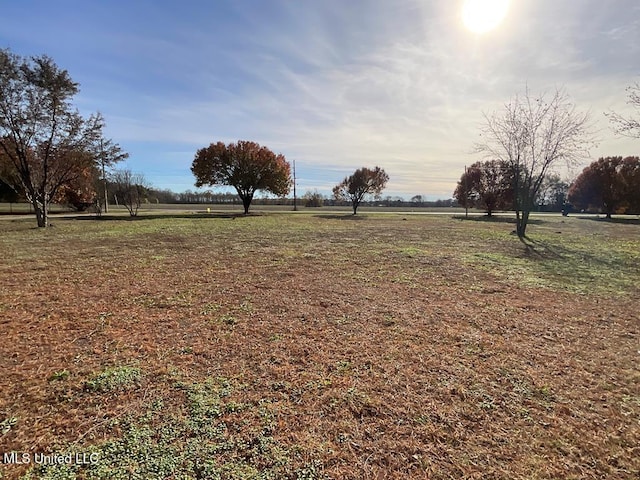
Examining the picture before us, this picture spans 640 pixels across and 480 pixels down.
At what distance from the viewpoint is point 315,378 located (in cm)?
277

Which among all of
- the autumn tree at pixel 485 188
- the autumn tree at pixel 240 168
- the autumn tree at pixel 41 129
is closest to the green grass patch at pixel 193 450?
the autumn tree at pixel 41 129

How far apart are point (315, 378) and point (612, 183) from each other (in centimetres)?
4402

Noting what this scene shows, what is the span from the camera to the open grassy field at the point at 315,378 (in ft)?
6.24

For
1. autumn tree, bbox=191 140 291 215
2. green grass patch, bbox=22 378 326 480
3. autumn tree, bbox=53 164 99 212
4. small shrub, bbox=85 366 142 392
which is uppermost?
autumn tree, bbox=191 140 291 215

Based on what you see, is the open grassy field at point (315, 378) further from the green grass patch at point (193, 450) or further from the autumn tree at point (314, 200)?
the autumn tree at point (314, 200)

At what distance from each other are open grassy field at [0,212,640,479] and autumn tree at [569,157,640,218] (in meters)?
37.2

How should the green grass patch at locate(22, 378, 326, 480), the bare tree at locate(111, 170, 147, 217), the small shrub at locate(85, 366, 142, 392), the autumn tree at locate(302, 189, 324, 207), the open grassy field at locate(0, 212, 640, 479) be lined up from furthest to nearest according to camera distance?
the autumn tree at locate(302, 189, 324, 207) < the bare tree at locate(111, 170, 147, 217) < the small shrub at locate(85, 366, 142, 392) < the open grassy field at locate(0, 212, 640, 479) < the green grass patch at locate(22, 378, 326, 480)

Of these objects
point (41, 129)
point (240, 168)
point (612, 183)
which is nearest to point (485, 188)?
point (612, 183)

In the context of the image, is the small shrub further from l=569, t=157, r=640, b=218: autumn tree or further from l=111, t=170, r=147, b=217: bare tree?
l=569, t=157, r=640, b=218: autumn tree

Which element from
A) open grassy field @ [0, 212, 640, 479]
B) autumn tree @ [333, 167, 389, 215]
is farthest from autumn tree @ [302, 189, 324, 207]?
open grassy field @ [0, 212, 640, 479]

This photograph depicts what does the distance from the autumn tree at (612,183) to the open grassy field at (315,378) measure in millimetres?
37180

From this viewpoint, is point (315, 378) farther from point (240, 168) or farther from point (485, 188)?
point (485, 188)

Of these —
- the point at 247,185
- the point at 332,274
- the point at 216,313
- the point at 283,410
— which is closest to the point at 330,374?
the point at 283,410

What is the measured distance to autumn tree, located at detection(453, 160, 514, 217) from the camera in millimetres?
33844
